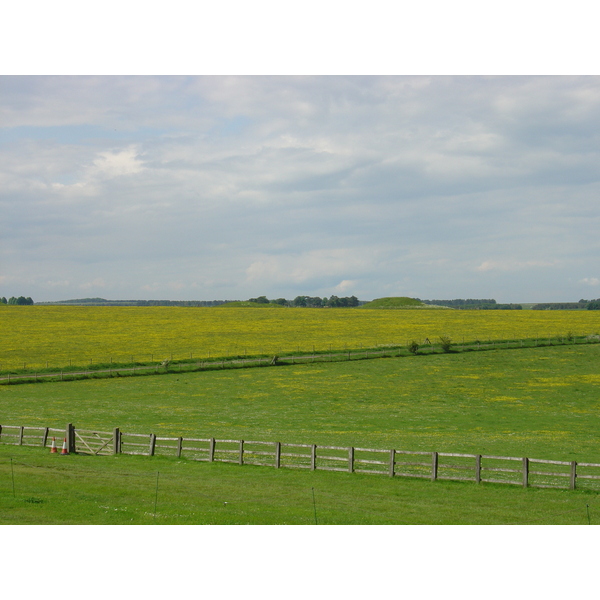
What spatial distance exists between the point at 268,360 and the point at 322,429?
36841 millimetres

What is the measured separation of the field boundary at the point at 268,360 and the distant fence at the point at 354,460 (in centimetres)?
3380

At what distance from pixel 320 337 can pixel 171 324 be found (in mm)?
42697

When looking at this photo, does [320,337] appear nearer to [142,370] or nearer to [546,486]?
[142,370]

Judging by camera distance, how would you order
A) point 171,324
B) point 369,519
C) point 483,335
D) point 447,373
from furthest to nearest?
point 171,324 < point 483,335 < point 447,373 < point 369,519

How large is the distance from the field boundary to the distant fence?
3380 cm

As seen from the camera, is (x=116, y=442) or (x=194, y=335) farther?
(x=194, y=335)

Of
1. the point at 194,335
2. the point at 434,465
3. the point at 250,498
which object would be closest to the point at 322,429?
the point at 434,465

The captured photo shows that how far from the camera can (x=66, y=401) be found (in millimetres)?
55625

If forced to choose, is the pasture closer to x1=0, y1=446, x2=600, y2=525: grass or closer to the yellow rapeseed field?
x1=0, y1=446, x2=600, y2=525: grass

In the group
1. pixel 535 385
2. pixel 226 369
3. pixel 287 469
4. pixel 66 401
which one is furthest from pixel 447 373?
pixel 287 469

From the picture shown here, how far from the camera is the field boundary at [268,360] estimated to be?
70125mm

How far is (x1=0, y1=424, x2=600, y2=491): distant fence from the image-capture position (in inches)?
1000

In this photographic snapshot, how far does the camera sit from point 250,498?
21219mm

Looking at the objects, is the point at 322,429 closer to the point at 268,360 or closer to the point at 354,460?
the point at 354,460
